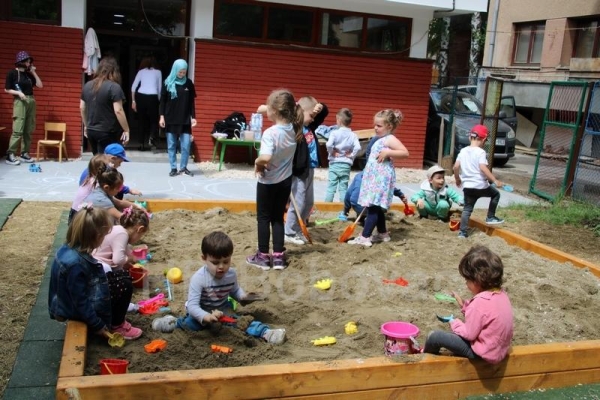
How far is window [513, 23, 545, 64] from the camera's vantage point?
24109mm

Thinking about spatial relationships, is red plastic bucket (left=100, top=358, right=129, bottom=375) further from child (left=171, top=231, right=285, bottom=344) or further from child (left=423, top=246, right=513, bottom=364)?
child (left=423, top=246, right=513, bottom=364)

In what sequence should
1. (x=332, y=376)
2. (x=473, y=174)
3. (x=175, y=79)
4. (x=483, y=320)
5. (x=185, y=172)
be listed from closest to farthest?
(x=332, y=376)
(x=483, y=320)
(x=473, y=174)
(x=175, y=79)
(x=185, y=172)

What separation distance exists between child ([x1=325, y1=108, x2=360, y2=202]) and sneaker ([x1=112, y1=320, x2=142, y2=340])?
4.52 metres

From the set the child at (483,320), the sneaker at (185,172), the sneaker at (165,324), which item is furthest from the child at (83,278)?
the sneaker at (185,172)

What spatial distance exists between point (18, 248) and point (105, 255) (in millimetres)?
2025

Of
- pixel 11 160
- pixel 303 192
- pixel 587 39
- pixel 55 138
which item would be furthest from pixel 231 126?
pixel 587 39

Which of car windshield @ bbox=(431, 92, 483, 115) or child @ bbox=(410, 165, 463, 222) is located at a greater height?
car windshield @ bbox=(431, 92, 483, 115)

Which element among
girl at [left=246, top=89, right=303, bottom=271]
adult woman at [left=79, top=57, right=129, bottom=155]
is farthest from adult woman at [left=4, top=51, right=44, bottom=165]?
girl at [left=246, top=89, right=303, bottom=271]

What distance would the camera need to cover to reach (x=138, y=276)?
500cm

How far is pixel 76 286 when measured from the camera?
12.0 ft

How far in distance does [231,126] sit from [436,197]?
5.32 metres

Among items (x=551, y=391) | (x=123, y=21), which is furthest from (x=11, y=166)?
(x=551, y=391)

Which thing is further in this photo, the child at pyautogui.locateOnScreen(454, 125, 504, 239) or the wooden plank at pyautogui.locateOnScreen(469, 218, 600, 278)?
the child at pyautogui.locateOnScreen(454, 125, 504, 239)

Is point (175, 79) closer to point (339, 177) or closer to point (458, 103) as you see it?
point (339, 177)
